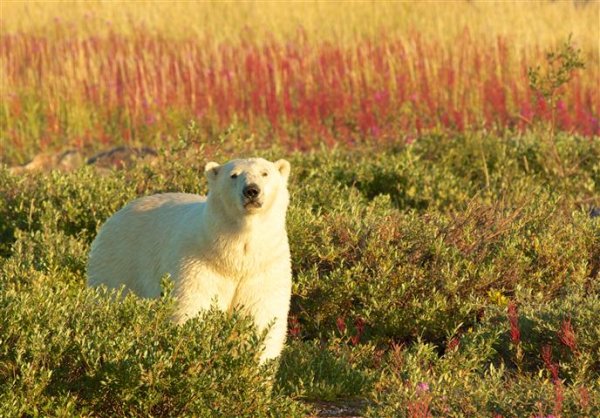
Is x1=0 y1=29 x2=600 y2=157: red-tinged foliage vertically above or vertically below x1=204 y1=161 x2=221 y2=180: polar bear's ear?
below

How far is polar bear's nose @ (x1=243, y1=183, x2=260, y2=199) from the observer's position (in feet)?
16.3

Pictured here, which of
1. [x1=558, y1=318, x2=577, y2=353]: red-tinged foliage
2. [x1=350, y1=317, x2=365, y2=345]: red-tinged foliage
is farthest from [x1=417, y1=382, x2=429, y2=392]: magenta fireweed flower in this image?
[x1=350, y1=317, x2=365, y2=345]: red-tinged foliage

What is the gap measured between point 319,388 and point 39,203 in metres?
3.78

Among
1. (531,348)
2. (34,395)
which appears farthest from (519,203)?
(34,395)

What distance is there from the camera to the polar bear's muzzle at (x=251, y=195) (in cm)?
496

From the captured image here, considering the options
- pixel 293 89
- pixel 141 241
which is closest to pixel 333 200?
pixel 141 241

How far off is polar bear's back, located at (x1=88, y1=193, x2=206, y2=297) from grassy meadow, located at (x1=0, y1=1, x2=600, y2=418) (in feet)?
1.04

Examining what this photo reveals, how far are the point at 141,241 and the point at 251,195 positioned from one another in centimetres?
110

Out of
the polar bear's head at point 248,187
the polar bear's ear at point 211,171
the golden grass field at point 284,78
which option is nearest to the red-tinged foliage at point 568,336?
the polar bear's head at point 248,187

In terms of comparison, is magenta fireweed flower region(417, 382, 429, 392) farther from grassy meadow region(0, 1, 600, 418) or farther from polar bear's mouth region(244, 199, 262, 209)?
polar bear's mouth region(244, 199, 262, 209)

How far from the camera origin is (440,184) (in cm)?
912

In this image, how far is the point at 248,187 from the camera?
497 cm

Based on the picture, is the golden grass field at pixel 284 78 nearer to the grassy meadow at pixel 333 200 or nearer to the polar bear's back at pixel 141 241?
the grassy meadow at pixel 333 200

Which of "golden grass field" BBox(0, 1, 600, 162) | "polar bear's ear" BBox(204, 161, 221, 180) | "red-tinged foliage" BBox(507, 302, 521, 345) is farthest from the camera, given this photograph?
"golden grass field" BBox(0, 1, 600, 162)
